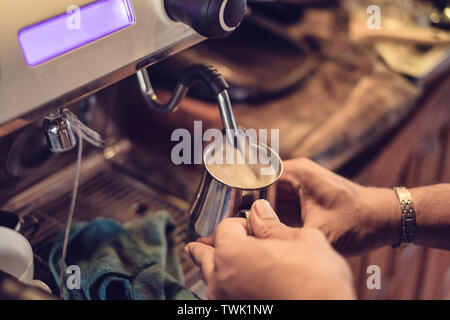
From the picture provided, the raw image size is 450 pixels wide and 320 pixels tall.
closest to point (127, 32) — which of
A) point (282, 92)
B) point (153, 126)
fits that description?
point (153, 126)

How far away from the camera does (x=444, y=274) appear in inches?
58.4

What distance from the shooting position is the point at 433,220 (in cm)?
68

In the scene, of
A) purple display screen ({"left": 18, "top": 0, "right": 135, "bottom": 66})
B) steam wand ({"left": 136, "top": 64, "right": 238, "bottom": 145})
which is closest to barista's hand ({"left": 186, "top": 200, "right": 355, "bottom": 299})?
steam wand ({"left": 136, "top": 64, "right": 238, "bottom": 145})

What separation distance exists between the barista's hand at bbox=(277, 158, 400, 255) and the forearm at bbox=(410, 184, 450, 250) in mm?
33

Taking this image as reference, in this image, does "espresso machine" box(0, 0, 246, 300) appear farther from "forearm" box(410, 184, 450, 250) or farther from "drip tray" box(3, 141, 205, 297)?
"forearm" box(410, 184, 450, 250)

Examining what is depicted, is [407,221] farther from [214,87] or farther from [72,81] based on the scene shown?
[72,81]

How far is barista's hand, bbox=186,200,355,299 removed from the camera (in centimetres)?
40

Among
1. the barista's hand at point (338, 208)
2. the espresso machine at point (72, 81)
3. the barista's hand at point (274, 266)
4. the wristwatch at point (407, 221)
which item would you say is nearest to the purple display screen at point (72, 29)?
the espresso machine at point (72, 81)

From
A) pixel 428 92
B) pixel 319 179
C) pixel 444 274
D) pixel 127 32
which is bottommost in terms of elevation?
pixel 444 274

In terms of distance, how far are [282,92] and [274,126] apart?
105mm

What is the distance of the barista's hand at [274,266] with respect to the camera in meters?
0.40

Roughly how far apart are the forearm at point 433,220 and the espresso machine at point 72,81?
32 cm

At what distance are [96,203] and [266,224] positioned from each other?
371mm
